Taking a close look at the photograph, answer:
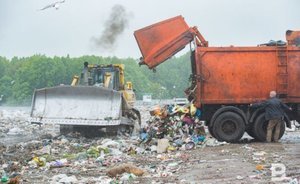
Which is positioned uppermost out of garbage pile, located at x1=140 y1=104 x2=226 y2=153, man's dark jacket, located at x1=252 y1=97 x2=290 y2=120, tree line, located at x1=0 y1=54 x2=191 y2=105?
tree line, located at x1=0 y1=54 x2=191 y2=105

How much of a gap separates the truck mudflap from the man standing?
13.7 feet

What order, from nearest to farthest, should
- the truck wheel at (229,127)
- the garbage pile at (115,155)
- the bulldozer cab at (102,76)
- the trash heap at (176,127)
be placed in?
the garbage pile at (115,155) < the trash heap at (176,127) < the truck wheel at (229,127) < the bulldozer cab at (102,76)

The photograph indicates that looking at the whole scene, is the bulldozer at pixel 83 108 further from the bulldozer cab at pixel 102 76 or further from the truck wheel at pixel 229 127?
the truck wheel at pixel 229 127

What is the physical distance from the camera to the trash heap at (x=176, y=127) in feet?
38.9

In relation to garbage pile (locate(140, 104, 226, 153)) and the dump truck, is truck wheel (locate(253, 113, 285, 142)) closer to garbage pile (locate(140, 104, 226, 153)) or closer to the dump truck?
the dump truck

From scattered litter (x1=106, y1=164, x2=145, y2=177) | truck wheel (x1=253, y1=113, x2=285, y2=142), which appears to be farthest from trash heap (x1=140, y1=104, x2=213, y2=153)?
scattered litter (x1=106, y1=164, x2=145, y2=177)

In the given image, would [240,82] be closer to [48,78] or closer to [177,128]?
[177,128]

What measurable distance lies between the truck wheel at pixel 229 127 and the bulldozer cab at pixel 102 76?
5122mm

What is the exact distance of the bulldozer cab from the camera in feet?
53.3

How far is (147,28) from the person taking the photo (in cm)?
1264

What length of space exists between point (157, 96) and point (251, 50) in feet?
267

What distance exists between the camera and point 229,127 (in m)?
12.0

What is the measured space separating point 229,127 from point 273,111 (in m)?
1.13

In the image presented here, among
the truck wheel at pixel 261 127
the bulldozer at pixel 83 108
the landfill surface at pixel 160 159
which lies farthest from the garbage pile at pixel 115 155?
the truck wheel at pixel 261 127
